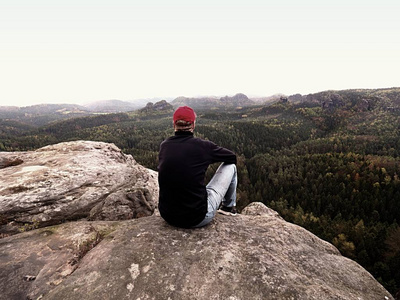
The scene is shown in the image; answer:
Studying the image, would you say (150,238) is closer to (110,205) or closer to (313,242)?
(110,205)

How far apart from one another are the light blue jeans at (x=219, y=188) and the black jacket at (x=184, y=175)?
0.44 m

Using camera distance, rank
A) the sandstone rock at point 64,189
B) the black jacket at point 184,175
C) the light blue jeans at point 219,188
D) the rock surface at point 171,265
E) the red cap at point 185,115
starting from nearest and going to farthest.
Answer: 1. the rock surface at point 171,265
2. the black jacket at point 184,175
3. the red cap at point 185,115
4. the light blue jeans at point 219,188
5. the sandstone rock at point 64,189

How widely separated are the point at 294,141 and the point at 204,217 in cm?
18156

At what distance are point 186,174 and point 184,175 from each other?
67 millimetres

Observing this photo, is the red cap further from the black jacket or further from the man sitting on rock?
the black jacket

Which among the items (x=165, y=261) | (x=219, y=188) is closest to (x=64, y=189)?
(x=165, y=261)

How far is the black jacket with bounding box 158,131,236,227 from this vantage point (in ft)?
19.6

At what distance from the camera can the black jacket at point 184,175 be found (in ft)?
19.6

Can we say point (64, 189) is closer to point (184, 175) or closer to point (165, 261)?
point (165, 261)

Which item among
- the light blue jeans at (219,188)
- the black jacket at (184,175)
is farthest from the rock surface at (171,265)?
the black jacket at (184,175)

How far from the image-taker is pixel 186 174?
5.95m

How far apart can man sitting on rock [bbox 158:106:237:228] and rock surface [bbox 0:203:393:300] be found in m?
0.84

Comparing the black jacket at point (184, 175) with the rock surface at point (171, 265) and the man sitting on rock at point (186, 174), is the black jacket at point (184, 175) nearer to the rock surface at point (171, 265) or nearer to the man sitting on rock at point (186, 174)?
the man sitting on rock at point (186, 174)

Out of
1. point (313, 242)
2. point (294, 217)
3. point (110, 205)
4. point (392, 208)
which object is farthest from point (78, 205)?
point (392, 208)
